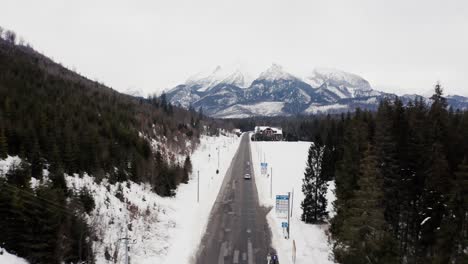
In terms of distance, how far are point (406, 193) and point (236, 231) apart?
2008 cm

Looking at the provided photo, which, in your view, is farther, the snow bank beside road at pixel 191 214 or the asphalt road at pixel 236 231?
the snow bank beside road at pixel 191 214

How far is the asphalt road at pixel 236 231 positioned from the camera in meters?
32.8

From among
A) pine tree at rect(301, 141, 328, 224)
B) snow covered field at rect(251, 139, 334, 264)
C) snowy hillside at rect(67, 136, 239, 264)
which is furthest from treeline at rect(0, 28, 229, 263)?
pine tree at rect(301, 141, 328, 224)

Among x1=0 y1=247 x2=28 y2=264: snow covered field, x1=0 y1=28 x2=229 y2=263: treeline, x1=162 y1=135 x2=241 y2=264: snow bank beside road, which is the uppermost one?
x1=0 y1=28 x2=229 y2=263: treeline

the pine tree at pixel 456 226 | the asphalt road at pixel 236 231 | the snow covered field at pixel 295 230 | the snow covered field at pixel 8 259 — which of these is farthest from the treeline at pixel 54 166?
the pine tree at pixel 456 226

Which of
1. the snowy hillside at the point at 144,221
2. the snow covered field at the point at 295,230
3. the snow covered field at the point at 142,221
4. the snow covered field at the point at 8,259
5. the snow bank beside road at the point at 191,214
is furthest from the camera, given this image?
the snow covered field at the point at 295,230

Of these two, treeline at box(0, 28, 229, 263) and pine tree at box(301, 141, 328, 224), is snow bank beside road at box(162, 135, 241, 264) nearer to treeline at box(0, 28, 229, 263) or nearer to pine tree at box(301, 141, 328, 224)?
treeline at box(0, 28, 229, 263)

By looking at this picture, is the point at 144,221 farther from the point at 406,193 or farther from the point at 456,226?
the point at 456,226

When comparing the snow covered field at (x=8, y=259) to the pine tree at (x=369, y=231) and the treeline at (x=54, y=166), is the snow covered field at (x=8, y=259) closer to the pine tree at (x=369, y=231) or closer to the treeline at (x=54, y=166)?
the treeline at (x=54, y=166)

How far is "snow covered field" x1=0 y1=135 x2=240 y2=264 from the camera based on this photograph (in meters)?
30.1

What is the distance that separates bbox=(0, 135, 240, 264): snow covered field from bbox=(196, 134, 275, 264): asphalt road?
1413mm

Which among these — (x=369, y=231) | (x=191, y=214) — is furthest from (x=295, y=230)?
(x=369, y=231)

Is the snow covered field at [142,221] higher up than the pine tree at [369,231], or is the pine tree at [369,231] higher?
the pine tree at [369,231]

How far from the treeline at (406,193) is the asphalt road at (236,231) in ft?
29.4
